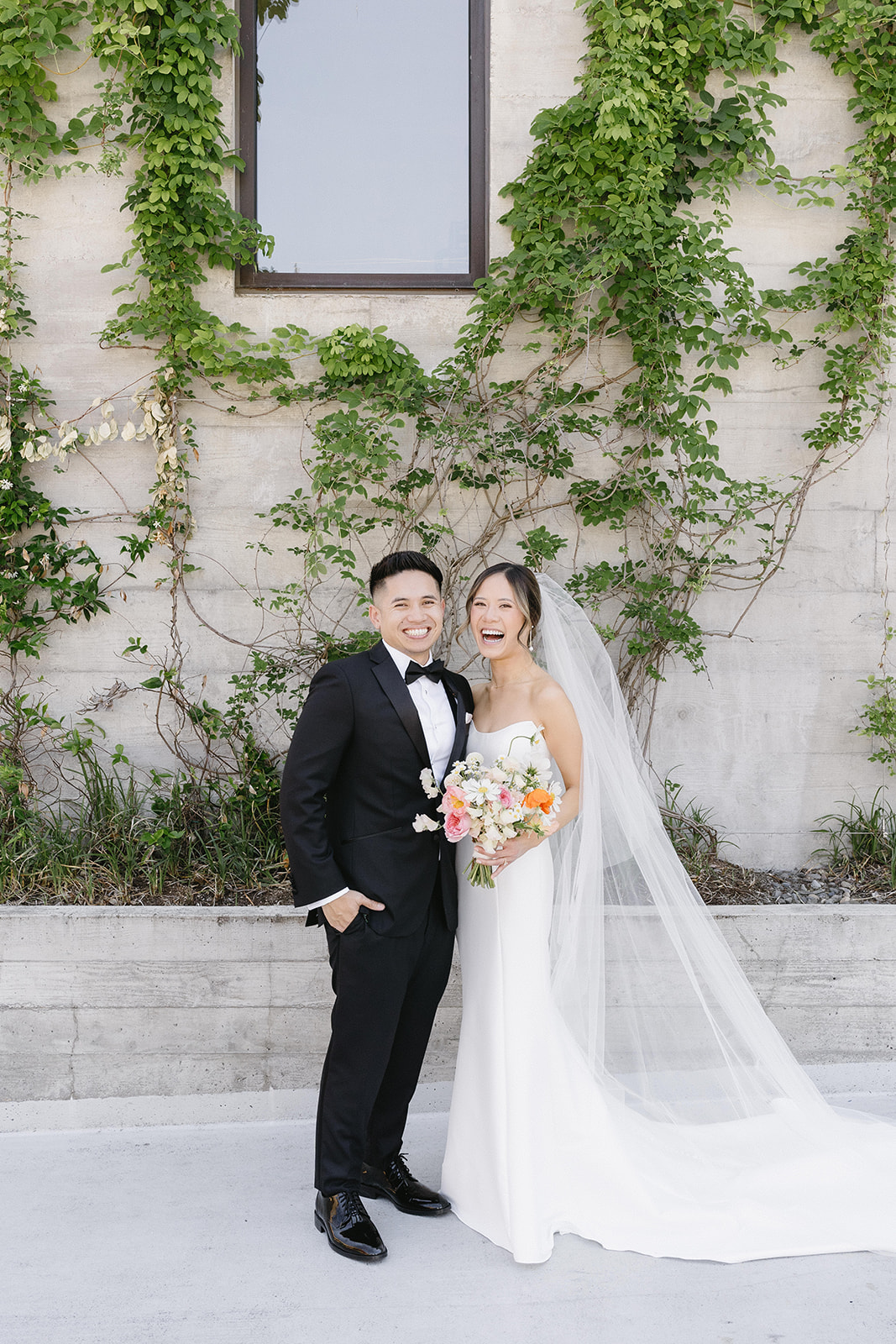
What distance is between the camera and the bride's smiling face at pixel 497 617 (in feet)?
9.41

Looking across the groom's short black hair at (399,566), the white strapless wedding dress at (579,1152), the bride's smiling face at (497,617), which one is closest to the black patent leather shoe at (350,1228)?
the white strapless wedding dress at (579,1152)

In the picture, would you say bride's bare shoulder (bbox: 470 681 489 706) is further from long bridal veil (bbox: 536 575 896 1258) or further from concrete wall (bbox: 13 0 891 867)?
concrete wall (bbox: 13 0 891 867)

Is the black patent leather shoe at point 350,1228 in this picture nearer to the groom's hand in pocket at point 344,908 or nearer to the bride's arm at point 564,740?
the groom's hand in pocket at point 344,908

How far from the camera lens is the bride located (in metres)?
2.74

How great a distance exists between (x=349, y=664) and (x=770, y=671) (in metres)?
2.65

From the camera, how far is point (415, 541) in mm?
4480

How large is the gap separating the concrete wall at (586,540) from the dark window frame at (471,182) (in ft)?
0.31

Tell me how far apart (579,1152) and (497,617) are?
1.59m

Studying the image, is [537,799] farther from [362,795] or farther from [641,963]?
[641,963]

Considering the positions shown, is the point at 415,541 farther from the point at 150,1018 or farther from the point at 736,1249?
the point at 736,1249

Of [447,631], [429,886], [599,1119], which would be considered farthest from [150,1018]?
[447,631]

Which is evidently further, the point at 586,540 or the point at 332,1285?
the point at 586,540

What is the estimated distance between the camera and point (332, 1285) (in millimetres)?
2580

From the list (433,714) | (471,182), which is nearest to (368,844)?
(433,714)
